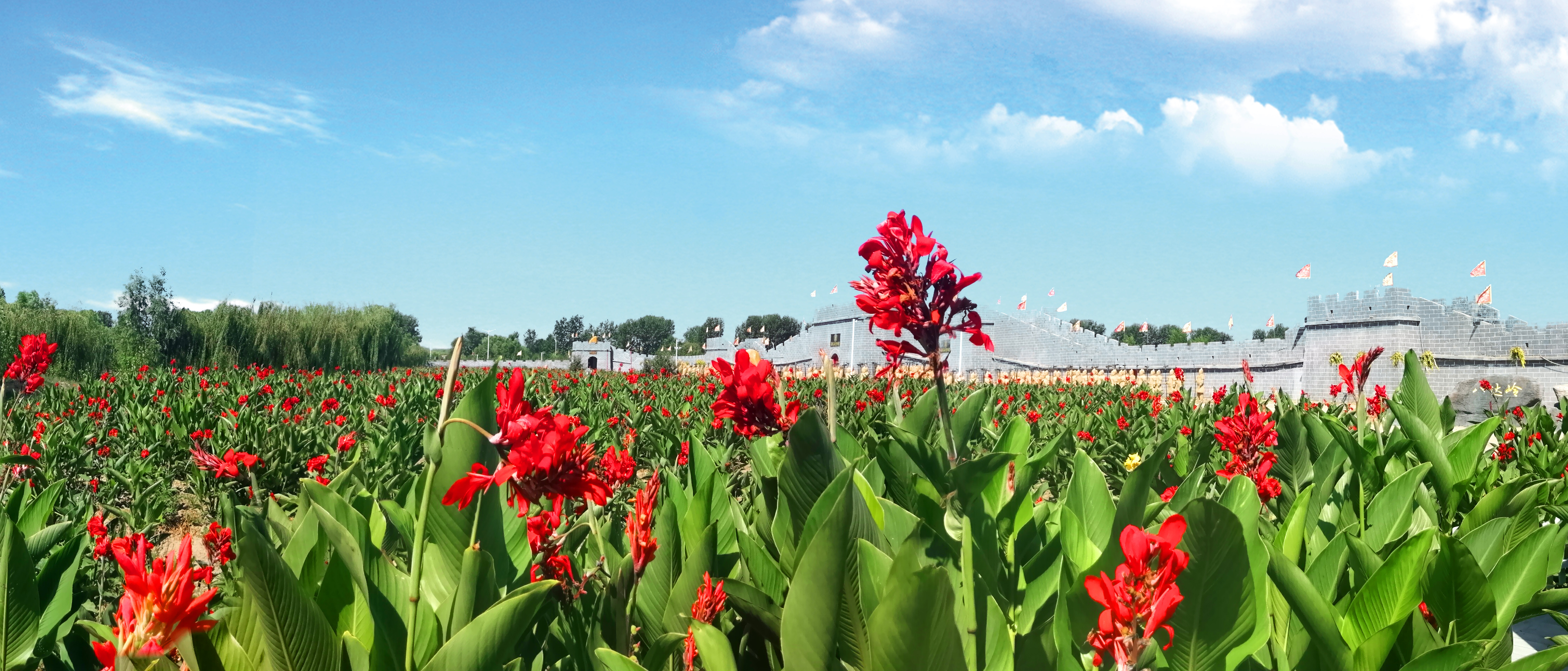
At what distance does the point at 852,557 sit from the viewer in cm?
119

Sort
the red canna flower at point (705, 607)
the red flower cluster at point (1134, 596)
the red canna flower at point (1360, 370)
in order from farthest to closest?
the red canna flower at point (1360, 370) < the red canna flower at point (705, 607) < the red flower cluster at point (1134, 596)

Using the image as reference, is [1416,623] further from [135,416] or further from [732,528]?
[135,416]

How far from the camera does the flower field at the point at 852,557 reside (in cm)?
112

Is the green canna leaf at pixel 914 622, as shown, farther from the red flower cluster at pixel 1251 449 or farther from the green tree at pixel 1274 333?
the green tree at pixel 1274 333

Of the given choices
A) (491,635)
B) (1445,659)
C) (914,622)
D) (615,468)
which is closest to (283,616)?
(491,635)

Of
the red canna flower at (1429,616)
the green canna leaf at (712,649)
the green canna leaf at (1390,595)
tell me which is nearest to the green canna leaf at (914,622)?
the green canna leaf at (712,649)

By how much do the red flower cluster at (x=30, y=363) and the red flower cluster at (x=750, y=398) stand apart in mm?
4203

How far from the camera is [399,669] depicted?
128 cm

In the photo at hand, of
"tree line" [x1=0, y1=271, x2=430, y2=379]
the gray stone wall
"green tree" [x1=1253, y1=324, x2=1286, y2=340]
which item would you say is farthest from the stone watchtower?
"green tree" [x1=1253, y1=324, x2=1286, y2=340]

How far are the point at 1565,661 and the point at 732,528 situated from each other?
1.60 metres

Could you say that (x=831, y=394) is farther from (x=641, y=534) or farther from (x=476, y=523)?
(x=476, y=523)

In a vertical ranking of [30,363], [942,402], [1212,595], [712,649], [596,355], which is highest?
[596,355]

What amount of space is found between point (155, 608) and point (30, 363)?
14.9 feet

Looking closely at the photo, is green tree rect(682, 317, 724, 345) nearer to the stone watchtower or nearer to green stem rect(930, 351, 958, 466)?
the stone watchtower
